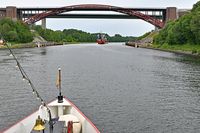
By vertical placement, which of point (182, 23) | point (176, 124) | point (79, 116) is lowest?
point (176, 124)

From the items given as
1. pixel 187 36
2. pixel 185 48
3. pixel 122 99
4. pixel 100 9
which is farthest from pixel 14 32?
pixel 122 99

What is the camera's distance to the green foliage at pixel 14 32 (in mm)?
150075

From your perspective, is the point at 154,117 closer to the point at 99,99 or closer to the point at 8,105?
the point at 99,99

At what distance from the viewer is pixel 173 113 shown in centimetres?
2798

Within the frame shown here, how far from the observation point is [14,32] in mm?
151250

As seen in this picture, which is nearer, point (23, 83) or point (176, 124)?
point (176, 124)

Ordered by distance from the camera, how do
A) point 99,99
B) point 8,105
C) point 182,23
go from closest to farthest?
point 8,105, point 99,99, point 182,23

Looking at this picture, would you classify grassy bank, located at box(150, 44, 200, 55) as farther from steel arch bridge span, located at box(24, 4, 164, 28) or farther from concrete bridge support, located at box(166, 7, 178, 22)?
concrete bridge support, located at box(166, 7, 178, 22)

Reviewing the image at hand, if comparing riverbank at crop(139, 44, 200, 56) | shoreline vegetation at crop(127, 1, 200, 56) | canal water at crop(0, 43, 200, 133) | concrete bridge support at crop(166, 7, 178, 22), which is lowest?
canal water at crop(0, 43, 200, 133)

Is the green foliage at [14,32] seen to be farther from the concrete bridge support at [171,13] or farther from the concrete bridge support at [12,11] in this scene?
the concrete bridge support at [171,13]

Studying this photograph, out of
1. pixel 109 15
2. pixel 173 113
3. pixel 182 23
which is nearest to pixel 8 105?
pixel 173 113

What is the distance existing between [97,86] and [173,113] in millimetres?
14863

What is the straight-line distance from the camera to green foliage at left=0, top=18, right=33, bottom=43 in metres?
150

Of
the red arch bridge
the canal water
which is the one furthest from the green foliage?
the canal water
